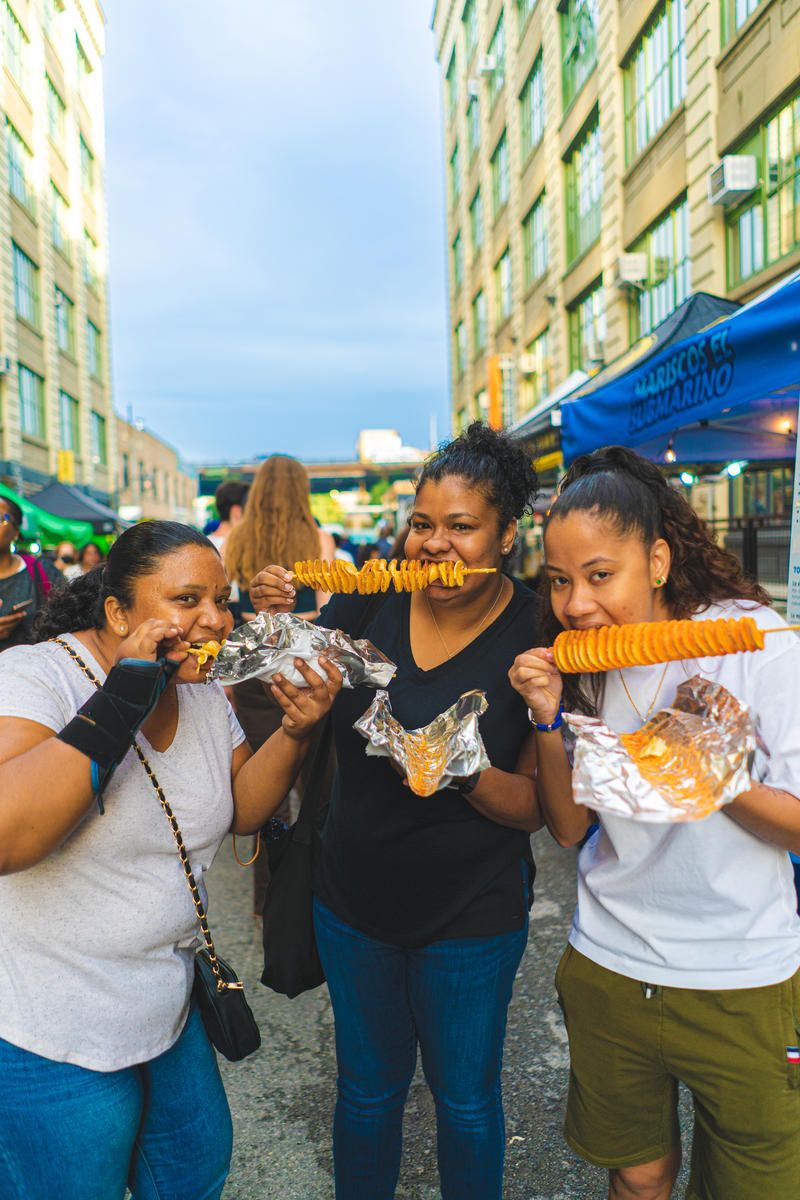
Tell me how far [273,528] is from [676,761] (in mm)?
3217

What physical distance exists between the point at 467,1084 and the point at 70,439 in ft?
103

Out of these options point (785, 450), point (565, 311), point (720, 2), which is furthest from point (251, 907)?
point (565, 311)

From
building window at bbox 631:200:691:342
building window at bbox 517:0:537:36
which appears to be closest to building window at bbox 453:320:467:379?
building window at bbox 517:0:537:36

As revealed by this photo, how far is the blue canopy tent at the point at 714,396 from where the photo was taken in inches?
131

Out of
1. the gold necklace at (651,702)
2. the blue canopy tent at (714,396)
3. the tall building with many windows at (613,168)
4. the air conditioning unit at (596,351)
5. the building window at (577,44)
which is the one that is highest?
the building window at (577,44)

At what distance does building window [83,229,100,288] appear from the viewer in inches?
1258

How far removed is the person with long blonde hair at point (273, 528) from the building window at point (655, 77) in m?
11.0

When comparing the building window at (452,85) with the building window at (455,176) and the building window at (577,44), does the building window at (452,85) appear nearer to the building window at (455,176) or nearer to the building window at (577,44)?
the building window at (455,176)

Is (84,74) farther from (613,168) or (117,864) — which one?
(117,864)

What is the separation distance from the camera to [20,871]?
1623 mm

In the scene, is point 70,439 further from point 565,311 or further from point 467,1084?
point 467,1084

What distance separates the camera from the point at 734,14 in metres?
10.4

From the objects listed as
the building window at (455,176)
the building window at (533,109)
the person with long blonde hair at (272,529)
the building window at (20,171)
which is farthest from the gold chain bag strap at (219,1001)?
the building window at (455,176)

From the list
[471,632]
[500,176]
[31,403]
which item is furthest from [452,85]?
[471,632]
